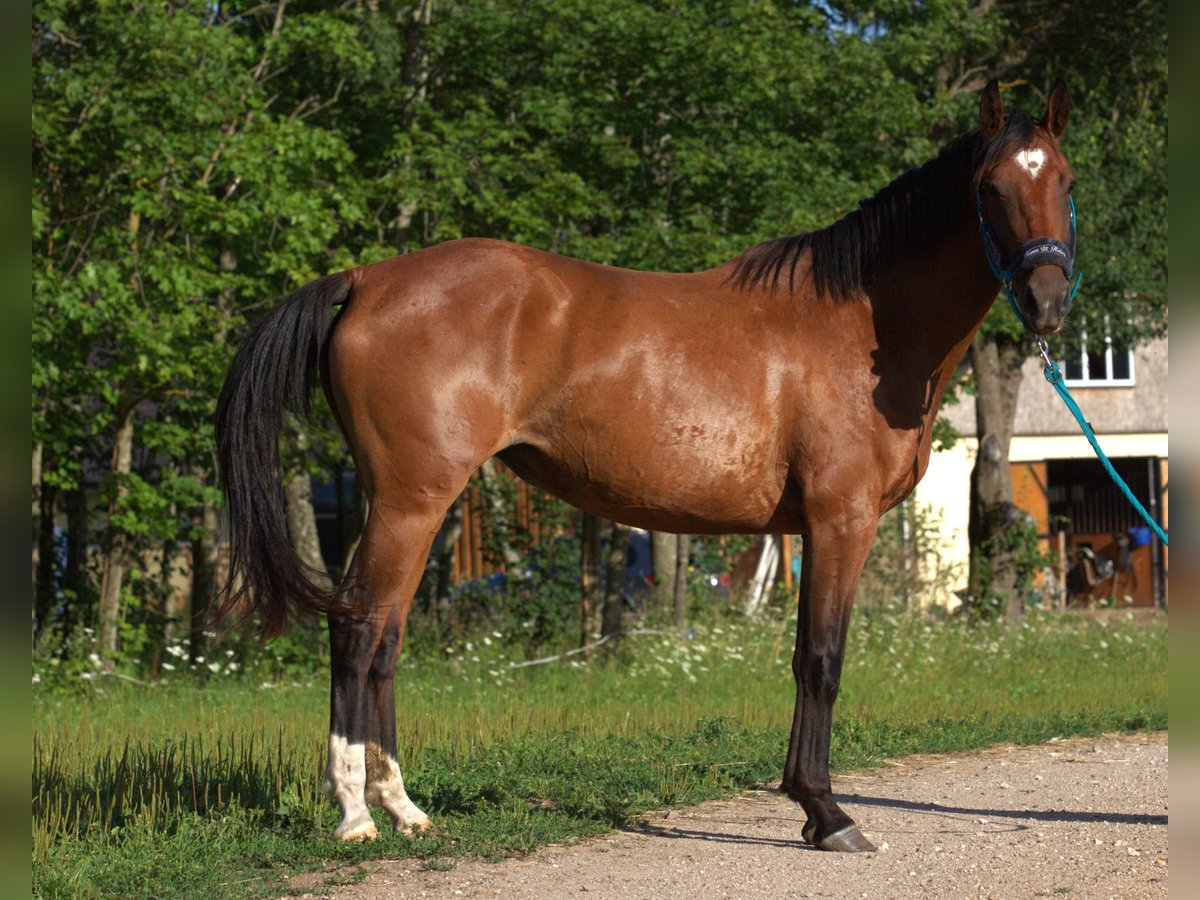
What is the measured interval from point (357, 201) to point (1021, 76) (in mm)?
10712

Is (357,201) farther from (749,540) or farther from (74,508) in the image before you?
(749,540)

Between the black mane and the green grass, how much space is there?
2423 mm

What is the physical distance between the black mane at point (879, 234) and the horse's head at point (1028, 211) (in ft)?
0.82

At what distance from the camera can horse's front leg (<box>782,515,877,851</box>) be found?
17.2ft

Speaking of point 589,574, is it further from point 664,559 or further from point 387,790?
point 387,790

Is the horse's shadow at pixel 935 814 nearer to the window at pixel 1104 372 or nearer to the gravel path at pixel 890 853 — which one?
the gravel path at pixel 890 853

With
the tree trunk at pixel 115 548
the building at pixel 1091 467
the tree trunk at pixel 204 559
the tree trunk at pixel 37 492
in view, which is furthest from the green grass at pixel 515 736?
the building at pixel 1091 467

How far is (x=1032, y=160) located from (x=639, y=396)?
175 cm

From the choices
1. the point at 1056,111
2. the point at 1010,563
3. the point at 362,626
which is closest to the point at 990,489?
the point at 1010,563

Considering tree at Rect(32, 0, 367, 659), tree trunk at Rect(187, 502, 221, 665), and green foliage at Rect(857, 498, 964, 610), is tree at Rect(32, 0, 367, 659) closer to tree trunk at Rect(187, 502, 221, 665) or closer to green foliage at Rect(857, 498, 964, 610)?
tree trunk at Rect(187, 502, 221, 665)

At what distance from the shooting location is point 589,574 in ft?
41.2

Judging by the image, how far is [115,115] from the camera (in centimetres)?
1016

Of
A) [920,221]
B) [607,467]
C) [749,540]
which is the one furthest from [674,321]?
[749,540]

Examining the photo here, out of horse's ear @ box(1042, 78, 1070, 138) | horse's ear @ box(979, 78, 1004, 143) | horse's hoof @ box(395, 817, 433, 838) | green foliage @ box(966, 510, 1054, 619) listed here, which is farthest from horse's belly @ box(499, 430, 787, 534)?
green foliage @ box(966, 510, 1054, 619)
